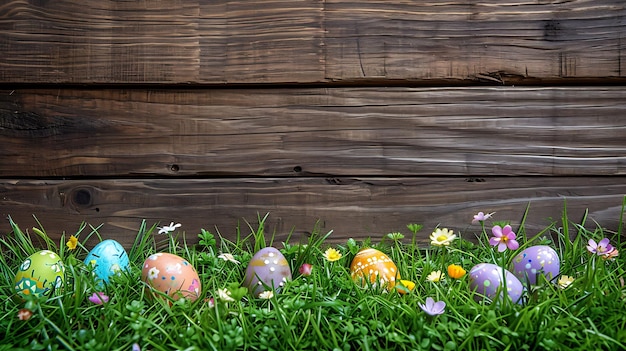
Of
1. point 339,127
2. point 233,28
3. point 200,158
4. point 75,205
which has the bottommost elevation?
point 75,205

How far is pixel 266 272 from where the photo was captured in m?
1.37

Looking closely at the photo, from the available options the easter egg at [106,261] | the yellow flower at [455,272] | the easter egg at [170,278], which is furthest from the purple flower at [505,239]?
the easter egg at [106,261]

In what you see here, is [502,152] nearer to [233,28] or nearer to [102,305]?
[233,28]

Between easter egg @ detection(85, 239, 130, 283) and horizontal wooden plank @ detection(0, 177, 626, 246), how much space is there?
19 cm

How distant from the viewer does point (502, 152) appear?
1637 mm

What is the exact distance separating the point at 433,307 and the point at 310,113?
29.6 inches

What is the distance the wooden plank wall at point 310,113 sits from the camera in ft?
5.33

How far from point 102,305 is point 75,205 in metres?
0.51

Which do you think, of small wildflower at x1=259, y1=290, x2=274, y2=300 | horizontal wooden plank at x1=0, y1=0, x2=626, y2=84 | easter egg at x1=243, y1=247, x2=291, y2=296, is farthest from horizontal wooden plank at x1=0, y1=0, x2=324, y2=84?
small wildflower at x1=259, y1=290, x2=274, y2=300

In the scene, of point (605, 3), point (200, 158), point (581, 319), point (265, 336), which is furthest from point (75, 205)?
point (605, 3)

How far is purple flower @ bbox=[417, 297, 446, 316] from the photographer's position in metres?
1.15

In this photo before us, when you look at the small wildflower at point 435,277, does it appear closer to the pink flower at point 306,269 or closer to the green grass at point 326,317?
the green grass at point 326,317

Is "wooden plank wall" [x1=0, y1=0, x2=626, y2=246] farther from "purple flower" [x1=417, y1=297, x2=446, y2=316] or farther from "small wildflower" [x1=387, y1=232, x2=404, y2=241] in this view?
"purple flower" [x1=417, y1=297, x2=446, y2=316]

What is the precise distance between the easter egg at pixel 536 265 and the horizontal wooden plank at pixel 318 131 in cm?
35
